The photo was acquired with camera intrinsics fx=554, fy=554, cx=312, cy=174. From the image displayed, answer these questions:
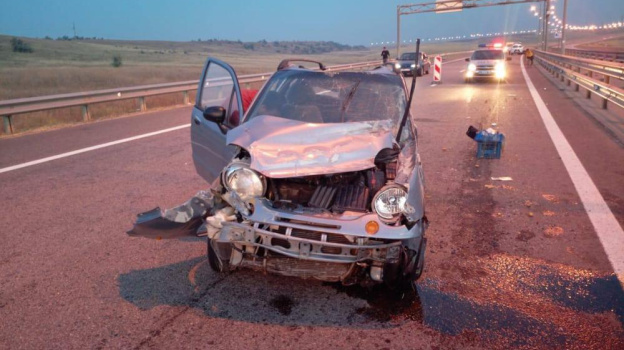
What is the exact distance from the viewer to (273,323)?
377 centimetres

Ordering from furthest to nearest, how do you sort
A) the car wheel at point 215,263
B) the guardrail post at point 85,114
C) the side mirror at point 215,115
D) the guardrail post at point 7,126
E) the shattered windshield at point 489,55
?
1. the shattered windshield at point 489,55
2. the guardrail post at point 85,114
3. the guardrail post at point 7,126
4. the side mirror at point 215,115
5. the car wheel at point 215,263

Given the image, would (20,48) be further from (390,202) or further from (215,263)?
(390,202)

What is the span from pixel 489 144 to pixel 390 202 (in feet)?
19.1

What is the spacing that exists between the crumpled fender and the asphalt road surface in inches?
16.9

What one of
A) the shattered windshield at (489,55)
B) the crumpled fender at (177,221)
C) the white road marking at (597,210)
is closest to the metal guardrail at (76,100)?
the white road marking at (597,210)

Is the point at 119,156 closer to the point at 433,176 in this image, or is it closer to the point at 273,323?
the point at 433,176

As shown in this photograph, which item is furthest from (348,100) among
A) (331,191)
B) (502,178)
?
(502,178)

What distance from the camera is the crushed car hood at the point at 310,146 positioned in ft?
13.3

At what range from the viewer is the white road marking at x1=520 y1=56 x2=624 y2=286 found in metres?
4.91

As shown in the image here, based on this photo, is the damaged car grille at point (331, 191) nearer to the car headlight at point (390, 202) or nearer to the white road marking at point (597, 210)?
the car headlight at point (390, 202)

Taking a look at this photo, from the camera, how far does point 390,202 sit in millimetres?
3867

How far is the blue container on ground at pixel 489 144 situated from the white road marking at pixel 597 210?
1015 millimetres

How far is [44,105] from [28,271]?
1034cm

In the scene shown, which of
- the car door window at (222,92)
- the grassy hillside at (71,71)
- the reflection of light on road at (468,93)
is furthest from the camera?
the grassy hillside at (71,71)
